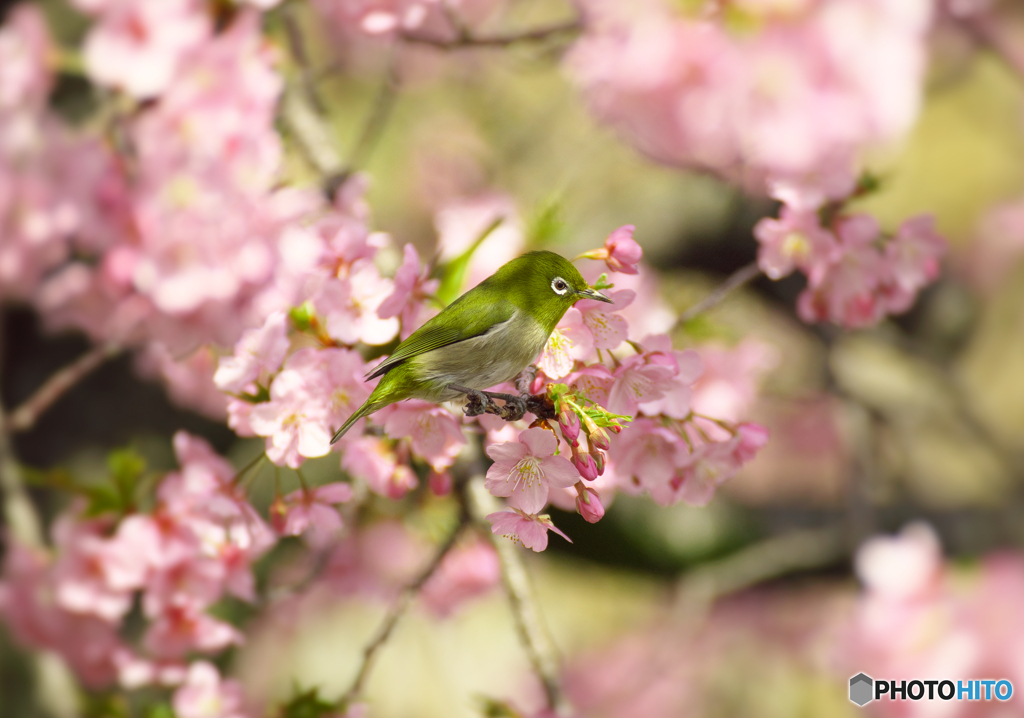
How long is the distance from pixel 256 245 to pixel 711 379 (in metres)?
0.81

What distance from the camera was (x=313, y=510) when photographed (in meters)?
0.62

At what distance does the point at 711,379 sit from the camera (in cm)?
136

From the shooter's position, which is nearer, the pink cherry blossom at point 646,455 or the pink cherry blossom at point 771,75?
the pink cherry blossom at point 646,455

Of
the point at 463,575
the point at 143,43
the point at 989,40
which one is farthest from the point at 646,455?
the point at 989,40

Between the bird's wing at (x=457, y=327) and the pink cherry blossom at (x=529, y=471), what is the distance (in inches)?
3.1

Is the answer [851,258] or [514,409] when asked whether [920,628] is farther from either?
[514,409]

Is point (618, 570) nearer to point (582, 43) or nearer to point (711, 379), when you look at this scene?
point (711, 379)

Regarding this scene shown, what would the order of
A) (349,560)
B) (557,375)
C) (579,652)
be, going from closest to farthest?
(557,375), (349,560), (579,652)

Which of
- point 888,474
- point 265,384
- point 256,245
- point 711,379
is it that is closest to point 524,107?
point 888,474

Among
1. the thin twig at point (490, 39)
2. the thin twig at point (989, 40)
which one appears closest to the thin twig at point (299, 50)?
the thin twig at point (490, 39)

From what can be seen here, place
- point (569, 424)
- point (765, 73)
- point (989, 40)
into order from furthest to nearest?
1. point (989, 40)
2. point (765, 73)
3. point (569, 424)

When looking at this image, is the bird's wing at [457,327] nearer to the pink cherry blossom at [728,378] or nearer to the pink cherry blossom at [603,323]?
the pink cherry blossom at [603,323]

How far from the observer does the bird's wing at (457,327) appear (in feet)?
1.62

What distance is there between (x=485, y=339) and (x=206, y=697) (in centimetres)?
71
